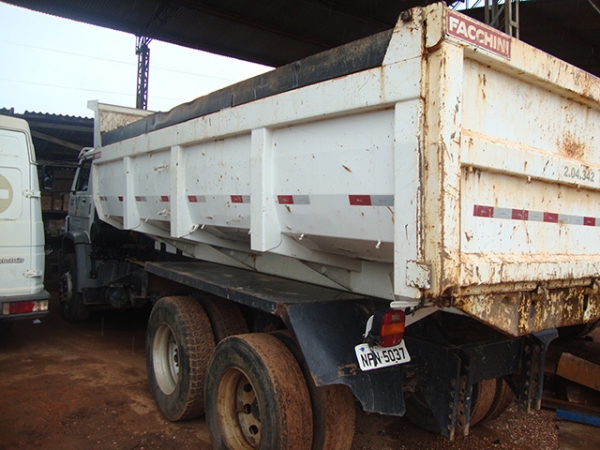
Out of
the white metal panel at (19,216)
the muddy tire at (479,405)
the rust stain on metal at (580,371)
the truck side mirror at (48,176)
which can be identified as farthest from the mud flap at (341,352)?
the truck side mirror at (48,176)

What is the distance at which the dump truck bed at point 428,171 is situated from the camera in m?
2.16

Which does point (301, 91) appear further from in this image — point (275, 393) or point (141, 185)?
point (141, 185)

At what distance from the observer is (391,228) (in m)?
2.41

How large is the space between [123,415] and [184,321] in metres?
1.09

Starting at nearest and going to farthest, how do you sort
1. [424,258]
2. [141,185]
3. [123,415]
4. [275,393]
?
1. [424,258]
2. [275,393]
3. [123,415]
4. [141,185]

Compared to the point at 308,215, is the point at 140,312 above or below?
below

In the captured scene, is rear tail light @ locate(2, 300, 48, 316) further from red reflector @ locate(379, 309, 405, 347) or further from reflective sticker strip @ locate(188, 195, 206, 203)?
red reflector @ locate(379, 309, 405, 347)

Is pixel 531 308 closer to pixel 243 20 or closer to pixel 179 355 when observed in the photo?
pixel 179 355

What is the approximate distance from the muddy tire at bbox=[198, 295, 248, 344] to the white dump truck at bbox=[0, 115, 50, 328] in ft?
9.28

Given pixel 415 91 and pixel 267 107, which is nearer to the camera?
pixel 415 91

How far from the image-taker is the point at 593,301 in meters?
3.01

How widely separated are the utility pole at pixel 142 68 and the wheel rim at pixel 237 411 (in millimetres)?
13189

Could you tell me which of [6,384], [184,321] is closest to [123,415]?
[184,321]

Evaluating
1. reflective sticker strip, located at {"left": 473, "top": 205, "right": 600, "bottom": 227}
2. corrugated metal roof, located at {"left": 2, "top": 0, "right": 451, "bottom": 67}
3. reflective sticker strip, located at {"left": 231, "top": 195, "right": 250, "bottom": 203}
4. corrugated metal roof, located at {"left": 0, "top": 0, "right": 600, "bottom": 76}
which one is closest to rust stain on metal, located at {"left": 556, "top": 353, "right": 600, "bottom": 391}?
reflective sticker strip, located at {"left": 473, "top": 205, "right": 600, "bottom": 227}
